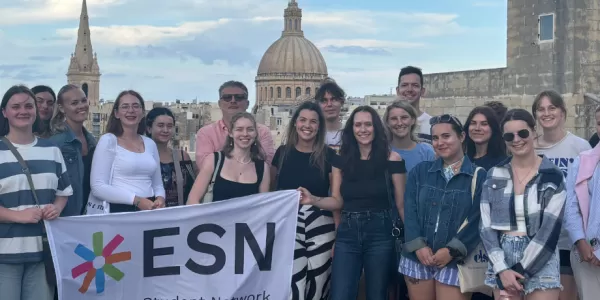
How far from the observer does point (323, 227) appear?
634 centimetres

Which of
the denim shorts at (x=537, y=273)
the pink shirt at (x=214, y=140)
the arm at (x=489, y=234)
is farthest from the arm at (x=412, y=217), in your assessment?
the pink shirt at (x=214, y=140)

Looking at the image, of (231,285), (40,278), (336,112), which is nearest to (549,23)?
(336,112)

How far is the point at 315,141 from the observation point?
21.0 ft

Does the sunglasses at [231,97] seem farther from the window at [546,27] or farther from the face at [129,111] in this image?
the window at [546,27]

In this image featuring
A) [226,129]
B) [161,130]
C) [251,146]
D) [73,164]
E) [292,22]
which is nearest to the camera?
[73,164]

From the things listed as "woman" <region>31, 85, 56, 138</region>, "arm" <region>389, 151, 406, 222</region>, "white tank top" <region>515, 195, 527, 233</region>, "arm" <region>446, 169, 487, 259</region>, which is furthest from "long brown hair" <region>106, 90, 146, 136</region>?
"white tank top" <region>515, 195, 527, 233</region>

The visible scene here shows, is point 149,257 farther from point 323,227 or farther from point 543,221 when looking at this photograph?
point 543,221

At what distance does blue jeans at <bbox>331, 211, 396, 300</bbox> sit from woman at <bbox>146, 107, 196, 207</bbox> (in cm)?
153

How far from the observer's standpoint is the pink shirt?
7008 mm

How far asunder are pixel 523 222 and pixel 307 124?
5.79ft

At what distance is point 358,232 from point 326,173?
0.55 meters

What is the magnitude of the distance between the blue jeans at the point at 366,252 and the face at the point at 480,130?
80cm

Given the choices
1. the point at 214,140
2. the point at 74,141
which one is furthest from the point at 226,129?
the point at 74,141

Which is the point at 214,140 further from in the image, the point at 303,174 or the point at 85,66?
the point at 85,66
